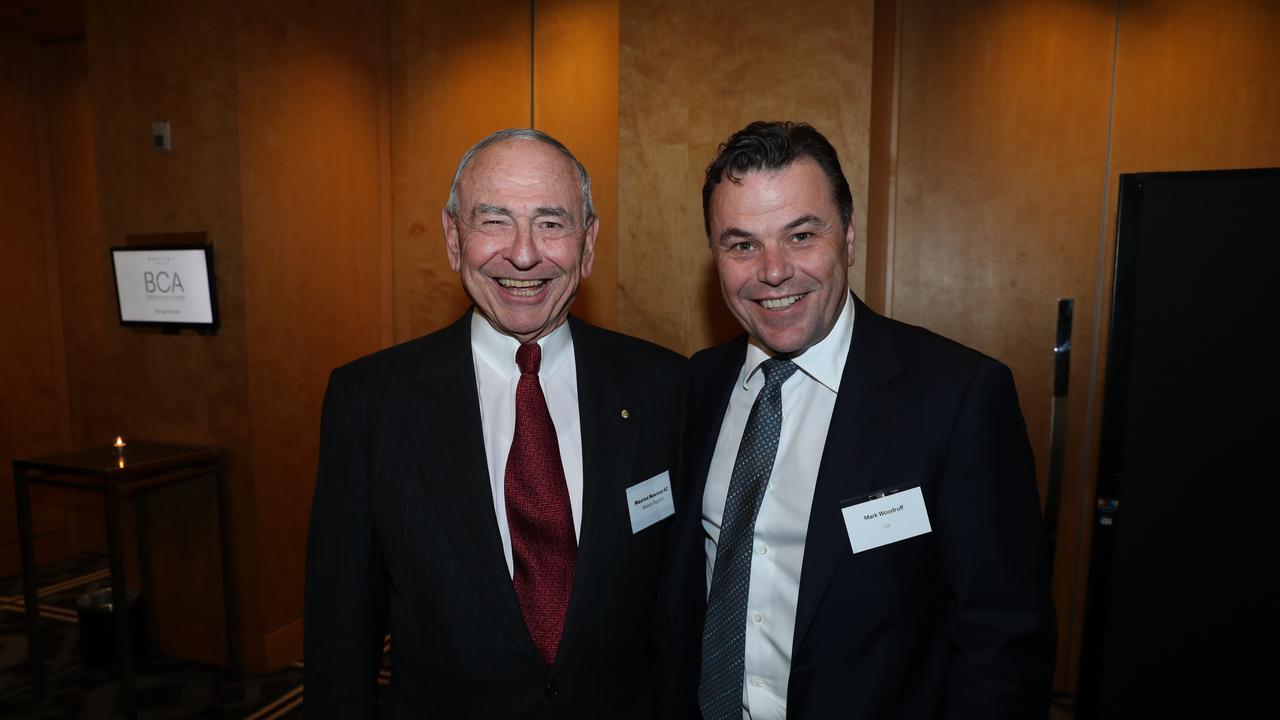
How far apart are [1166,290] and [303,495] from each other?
3986 millimetres

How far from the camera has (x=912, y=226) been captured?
3.44 m

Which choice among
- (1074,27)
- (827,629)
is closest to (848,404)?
(827,629)

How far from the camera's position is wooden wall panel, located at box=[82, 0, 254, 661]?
350 cm

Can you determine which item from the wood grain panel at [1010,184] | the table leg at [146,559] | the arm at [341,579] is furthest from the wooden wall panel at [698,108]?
the table leg at [146,559]

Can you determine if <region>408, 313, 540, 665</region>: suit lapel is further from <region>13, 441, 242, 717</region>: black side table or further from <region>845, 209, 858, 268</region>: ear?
<region>13, 441, 242, 717</region>: black side table

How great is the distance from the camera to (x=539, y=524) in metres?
1.52

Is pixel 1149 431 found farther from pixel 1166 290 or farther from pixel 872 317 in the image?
pixel 872 317

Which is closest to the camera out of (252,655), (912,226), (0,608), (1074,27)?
(1074,27)

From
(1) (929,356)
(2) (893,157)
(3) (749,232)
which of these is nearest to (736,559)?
(1) (929,356)

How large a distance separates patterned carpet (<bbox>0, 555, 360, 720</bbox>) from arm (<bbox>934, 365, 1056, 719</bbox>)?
117 inches

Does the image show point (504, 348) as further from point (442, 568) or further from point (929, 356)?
point (929, 356)

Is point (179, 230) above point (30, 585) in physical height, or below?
above

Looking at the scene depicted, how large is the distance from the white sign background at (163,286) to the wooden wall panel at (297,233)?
0.89 feet

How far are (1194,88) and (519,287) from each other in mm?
3192
